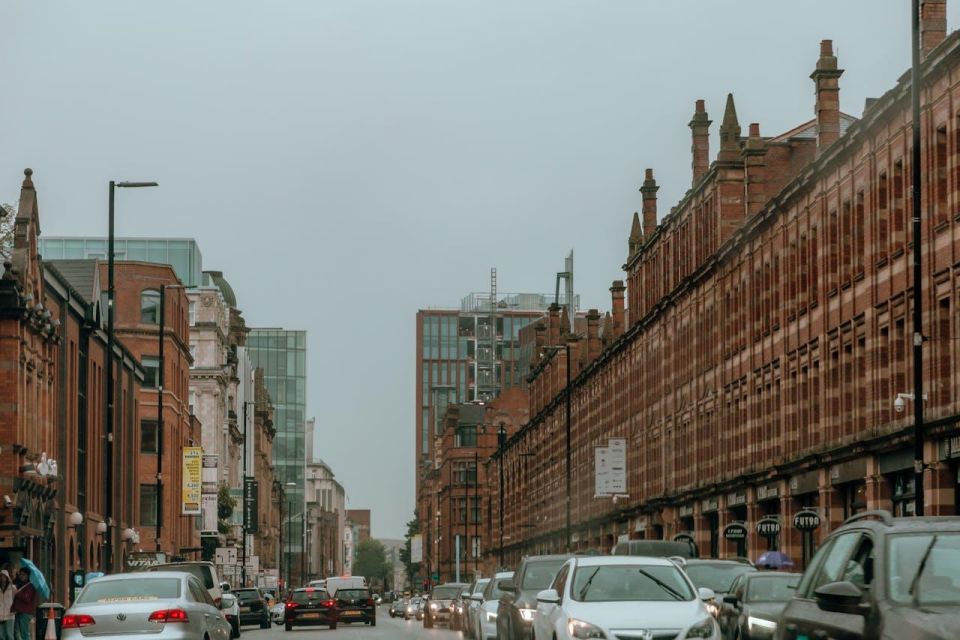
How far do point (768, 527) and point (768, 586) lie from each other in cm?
2739

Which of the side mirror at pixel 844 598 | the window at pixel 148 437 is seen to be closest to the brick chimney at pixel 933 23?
the side mirror at pixel 844 598

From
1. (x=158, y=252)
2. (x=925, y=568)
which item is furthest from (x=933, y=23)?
(x=158, y=252)

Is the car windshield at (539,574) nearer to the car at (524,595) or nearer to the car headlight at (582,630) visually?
the car at (524,595)

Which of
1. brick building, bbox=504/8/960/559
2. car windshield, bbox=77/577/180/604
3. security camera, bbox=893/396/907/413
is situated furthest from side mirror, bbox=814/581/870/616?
security camera, bbox=893/396/907/413

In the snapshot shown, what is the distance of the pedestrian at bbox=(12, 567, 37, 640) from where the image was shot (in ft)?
104

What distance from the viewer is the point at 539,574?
1144 inches

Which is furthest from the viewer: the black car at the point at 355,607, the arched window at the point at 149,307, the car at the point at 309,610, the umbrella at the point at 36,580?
the arched window at the point at 149,307

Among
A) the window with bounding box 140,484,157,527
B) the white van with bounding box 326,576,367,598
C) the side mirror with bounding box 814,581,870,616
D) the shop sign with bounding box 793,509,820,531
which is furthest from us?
the window with bounding box 140,484,157,527

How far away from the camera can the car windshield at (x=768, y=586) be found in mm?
25344

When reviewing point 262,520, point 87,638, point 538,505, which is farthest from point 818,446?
point 262,520

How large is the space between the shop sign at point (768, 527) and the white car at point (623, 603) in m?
30.9

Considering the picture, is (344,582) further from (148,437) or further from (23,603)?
(23,603)

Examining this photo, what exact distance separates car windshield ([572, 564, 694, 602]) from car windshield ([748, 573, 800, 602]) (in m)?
4.78

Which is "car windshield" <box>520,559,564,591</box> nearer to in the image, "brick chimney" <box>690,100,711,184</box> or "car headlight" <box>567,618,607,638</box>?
"car headlight" <box>567,618,607,638</box>
